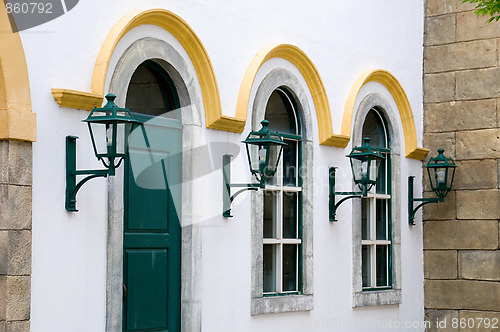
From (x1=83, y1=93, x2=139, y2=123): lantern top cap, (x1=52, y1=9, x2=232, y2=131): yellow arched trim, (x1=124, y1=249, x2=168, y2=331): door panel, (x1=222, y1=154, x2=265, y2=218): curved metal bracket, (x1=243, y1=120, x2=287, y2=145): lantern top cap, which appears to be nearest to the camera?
(x1=83, y1=93, x2=139, y2=123): lantern top cap

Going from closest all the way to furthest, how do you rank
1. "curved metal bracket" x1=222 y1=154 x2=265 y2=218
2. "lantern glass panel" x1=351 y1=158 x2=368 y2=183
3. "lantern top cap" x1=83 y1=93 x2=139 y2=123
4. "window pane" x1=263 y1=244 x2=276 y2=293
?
"lantern top cap" x1=83 y1=93 x2=139 y2=123
"curved metal bracket" x1=222 y1=154 x2=265 y2=218
"window pane" x1=263 y1=244 x2=276 y2=293
"lantern glass panel" x1=351 y1=158 x2=368 y2=183

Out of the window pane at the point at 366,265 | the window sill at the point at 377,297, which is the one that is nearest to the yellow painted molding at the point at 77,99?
the window sill at the point at 377,297

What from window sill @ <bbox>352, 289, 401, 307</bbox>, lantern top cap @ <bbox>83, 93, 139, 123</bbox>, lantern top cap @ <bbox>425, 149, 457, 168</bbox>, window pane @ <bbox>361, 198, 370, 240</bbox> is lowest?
window sill @ <bbox>352, 289, 401, 307</bbox>

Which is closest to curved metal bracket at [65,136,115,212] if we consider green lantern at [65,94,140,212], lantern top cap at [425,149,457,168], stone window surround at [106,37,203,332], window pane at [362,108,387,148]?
green lantern at [65,94,140,212]

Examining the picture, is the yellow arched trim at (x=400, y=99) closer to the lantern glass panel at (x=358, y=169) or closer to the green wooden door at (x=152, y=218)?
the lantern glass panel at (x=358, y=169)

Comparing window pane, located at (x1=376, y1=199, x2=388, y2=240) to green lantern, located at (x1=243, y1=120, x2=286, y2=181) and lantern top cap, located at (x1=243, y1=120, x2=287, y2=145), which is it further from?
lantern top cap, located at (x1=243, y1=120, x2=287, y2=145)

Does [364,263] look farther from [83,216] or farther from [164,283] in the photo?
[83,216]

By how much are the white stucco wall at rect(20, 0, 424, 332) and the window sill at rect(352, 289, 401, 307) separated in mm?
91

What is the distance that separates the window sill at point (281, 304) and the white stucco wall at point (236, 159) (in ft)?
0.23

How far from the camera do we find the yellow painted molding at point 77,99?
537cm

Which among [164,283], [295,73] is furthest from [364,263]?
[164,283]

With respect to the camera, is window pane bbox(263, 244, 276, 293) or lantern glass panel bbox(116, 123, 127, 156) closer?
lantern glass panel bbox(116, 123, 127, 156)

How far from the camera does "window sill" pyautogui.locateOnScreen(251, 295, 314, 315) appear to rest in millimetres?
7184

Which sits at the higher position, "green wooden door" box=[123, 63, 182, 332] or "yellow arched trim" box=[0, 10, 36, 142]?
"yellow arched trim" box=[0, 10, 36, 142]
